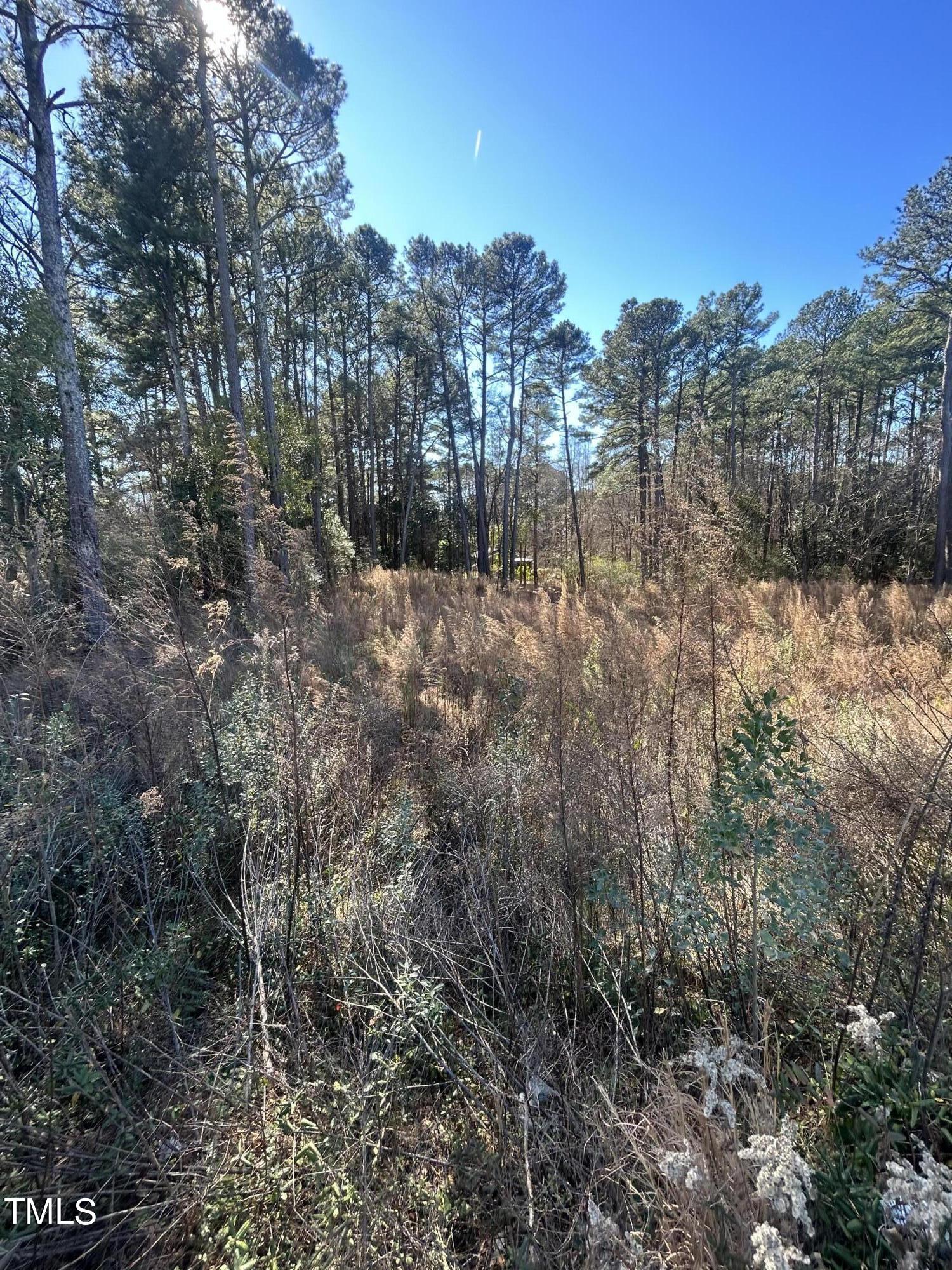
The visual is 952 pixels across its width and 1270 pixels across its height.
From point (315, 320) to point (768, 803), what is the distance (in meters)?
18.5

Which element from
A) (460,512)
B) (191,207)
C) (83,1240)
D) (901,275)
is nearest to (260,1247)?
(83,1240)

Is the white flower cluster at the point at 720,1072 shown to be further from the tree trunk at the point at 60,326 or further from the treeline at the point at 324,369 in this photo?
the tree trunk at the point at 60,326

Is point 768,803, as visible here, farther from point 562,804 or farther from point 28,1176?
point 28,1176

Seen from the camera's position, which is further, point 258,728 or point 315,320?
point 315,320

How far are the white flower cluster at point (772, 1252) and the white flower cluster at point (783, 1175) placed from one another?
53mm

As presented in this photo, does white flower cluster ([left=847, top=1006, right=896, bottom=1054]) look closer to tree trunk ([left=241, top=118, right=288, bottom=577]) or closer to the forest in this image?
the forest

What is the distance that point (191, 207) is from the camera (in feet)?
31.1

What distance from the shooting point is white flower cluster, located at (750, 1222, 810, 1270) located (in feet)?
2.77

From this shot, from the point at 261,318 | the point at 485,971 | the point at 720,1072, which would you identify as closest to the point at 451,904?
the point at 485,971

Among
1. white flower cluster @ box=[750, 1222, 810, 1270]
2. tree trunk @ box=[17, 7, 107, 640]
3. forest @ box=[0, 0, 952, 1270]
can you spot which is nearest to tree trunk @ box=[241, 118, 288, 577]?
forest @ box=[0, 0, 952, 1270]

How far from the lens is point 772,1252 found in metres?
0.87

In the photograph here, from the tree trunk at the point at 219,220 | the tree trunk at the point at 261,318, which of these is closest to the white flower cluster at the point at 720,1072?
the tree trunk at the point at 219,220

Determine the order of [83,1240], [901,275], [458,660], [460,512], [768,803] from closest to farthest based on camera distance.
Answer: [83,1240] < [768,803] < [458,660] < [901,275] < [460,512]

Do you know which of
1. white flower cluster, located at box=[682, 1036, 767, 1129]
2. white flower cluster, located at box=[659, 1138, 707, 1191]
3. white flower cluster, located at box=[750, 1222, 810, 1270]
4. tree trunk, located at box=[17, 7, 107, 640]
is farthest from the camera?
tree trunk, located at box=[17, 7, 107, 640]
